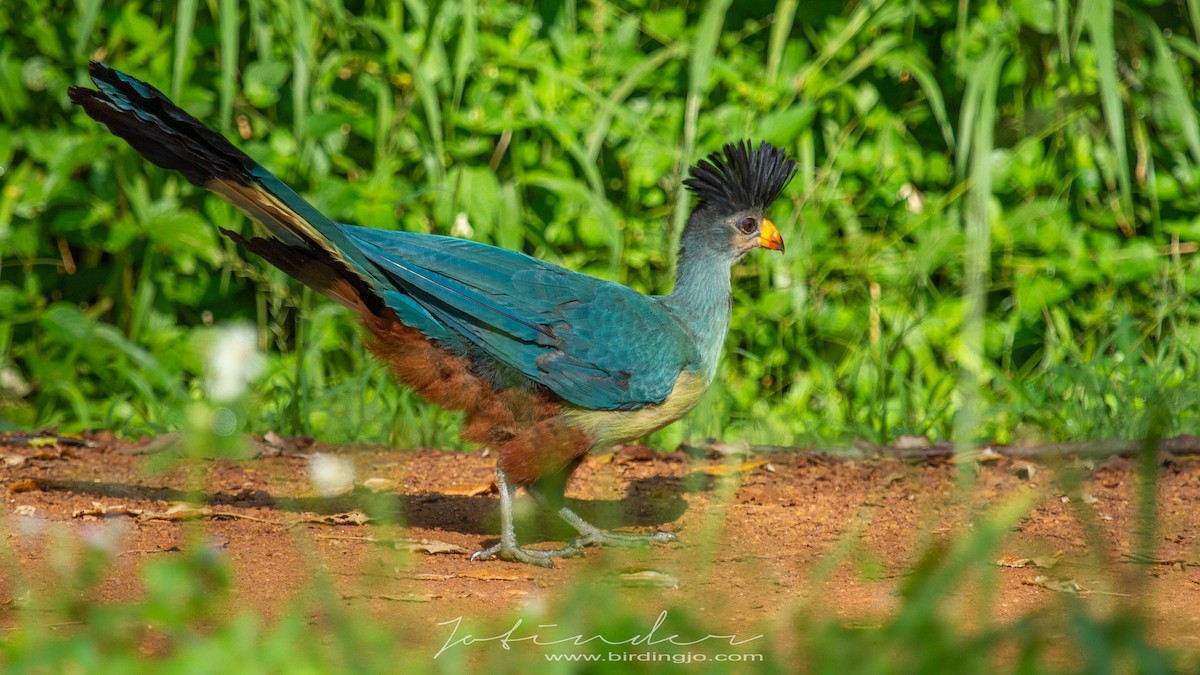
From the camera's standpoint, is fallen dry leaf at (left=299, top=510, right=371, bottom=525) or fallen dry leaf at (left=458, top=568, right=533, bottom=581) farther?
fallen dry leaf at (left=299, top=510, right=371, bottom=525)

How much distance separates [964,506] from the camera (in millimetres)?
4242

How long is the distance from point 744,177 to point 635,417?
3.39 ft

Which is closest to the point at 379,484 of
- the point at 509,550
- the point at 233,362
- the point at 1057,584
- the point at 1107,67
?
the point at 509,550

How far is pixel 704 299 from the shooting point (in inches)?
177

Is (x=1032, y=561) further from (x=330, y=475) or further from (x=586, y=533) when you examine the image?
(x=330, y=475)

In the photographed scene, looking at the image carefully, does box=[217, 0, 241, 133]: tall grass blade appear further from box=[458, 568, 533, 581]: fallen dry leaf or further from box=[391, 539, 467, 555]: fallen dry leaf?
box=[458, 568, 533, 581]: fallen dry leaf

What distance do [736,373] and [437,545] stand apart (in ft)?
10.5

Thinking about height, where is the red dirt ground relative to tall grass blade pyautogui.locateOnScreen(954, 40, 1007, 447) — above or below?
below

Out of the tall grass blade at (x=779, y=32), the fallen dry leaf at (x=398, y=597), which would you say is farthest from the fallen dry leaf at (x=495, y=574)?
the tall grass blade at (x=779, y=32)

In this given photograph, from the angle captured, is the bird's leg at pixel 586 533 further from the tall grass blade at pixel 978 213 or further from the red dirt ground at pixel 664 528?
the tall grass blade at pixel 978 213

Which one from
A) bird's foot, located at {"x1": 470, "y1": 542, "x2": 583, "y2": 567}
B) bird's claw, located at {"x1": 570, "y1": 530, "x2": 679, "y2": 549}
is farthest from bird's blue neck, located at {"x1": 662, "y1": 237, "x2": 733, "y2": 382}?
bird's foot, located at {"x1": 470, "y1": 542, "x2": 583, "y2": 567}

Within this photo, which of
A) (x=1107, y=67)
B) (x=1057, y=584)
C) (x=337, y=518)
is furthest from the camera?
(x=1107, y=67)

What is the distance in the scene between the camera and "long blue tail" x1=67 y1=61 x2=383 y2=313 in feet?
11.6

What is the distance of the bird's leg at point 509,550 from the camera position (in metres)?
3.82
